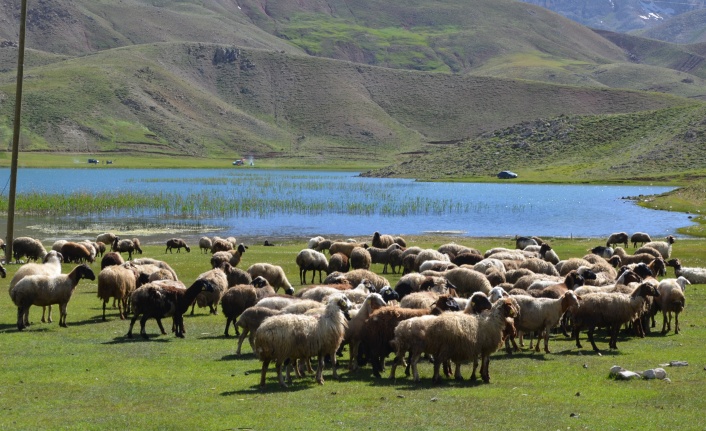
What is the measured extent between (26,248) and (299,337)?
25.0 metres

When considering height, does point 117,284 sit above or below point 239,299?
below

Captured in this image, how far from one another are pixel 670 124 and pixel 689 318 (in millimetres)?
125441

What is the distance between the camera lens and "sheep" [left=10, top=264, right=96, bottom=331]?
2002 cm

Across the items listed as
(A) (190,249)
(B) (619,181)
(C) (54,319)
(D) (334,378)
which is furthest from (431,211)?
(D) (334,378)

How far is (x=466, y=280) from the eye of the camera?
23.5 m

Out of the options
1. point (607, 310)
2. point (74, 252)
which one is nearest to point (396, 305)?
point (607, 310)

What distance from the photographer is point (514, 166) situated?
439ft

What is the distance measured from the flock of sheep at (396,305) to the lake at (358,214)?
2846 centimetres

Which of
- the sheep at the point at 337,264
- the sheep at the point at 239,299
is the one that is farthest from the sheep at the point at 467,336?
the sheep at the point at 337,264

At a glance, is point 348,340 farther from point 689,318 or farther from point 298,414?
point 689,318

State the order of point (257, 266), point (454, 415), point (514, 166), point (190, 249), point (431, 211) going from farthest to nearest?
1. point (514, 166)
2. point (431, 211)
3. point (190, 249)
4. point (257, 266)
5. point (454, 415)

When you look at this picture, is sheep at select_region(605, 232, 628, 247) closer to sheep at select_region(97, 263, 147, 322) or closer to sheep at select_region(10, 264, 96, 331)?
sheep at select_region(97, 263, 147, 322)

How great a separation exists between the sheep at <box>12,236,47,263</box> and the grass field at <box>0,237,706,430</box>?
1693 centimetres

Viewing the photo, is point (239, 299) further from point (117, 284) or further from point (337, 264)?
point (337, 264)
